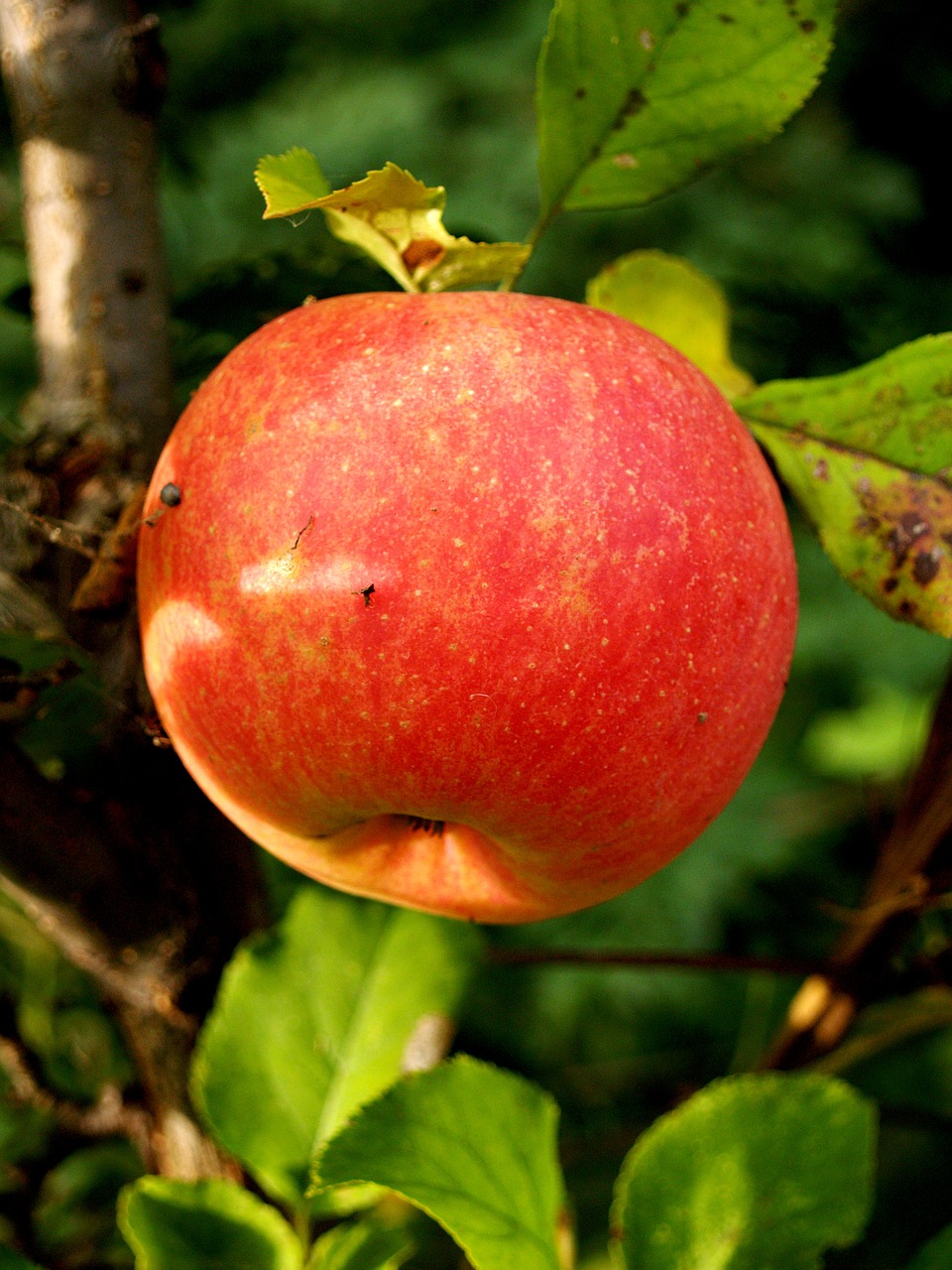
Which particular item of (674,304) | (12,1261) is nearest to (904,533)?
(674,304)

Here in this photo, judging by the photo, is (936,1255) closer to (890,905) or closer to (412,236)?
(890,905)

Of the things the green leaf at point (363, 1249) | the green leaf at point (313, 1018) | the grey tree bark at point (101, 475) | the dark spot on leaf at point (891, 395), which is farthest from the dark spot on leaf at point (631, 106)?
the green leaf at point (363, 1249)

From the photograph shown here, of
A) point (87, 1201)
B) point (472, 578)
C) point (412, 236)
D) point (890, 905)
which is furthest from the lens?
point (87, 1201)

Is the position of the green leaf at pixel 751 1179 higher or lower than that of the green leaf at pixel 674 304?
lower

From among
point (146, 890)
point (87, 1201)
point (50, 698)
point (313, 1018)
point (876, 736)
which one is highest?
point (50, 698)

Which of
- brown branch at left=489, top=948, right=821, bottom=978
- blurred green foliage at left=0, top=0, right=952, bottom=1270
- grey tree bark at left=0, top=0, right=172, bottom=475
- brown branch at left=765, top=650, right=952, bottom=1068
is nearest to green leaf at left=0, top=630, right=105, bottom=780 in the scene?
grey tree bark at left=0, top=0, right=172, bottom=475

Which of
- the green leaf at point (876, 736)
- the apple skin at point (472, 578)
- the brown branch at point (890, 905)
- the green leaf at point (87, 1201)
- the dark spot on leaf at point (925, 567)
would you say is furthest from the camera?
the green leaf at point (876, 736)

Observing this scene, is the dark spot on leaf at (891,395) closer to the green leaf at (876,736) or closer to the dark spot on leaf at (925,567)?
the dark spot on leaf at (925,567)
